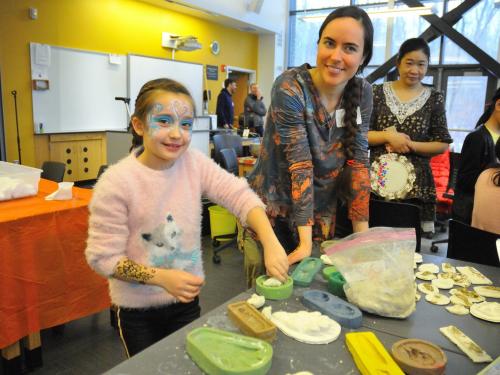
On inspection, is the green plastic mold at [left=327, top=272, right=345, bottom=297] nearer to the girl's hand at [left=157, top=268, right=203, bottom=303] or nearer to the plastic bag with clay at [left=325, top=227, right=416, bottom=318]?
the plastic bag with clay at [left=325, top=227, right=416, bottom=318]

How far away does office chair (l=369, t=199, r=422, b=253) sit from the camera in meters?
1.84

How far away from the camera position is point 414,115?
1995mm

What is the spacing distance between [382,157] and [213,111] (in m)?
7.44

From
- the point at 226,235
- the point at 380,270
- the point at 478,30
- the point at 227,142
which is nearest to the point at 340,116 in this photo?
the point at 380,270

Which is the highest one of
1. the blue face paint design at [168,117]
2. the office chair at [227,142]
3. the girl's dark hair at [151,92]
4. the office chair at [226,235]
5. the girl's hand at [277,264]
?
the girl's dark hair at [151,92]

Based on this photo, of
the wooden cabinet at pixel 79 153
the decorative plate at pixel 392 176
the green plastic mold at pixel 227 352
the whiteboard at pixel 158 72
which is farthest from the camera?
the whiteboard at pixel 158 72

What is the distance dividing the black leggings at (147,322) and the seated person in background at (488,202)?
1249mm

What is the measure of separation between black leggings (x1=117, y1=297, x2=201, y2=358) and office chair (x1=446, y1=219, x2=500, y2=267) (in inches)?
43.0

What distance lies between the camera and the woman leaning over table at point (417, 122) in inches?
78.0

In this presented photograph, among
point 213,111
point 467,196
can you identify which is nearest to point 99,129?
point 213,111

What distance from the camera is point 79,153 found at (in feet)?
21.3

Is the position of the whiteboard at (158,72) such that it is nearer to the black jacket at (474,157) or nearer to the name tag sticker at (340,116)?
the black jacket at (474,157)

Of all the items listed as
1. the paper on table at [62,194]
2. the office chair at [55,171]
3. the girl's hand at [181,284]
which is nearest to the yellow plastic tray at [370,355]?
the girl's hand at [181,284]

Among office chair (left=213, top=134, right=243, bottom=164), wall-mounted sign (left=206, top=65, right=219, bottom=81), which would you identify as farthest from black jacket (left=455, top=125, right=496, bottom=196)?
wall-mounted sign (left=206, top=65, right=219, bottom=81)
